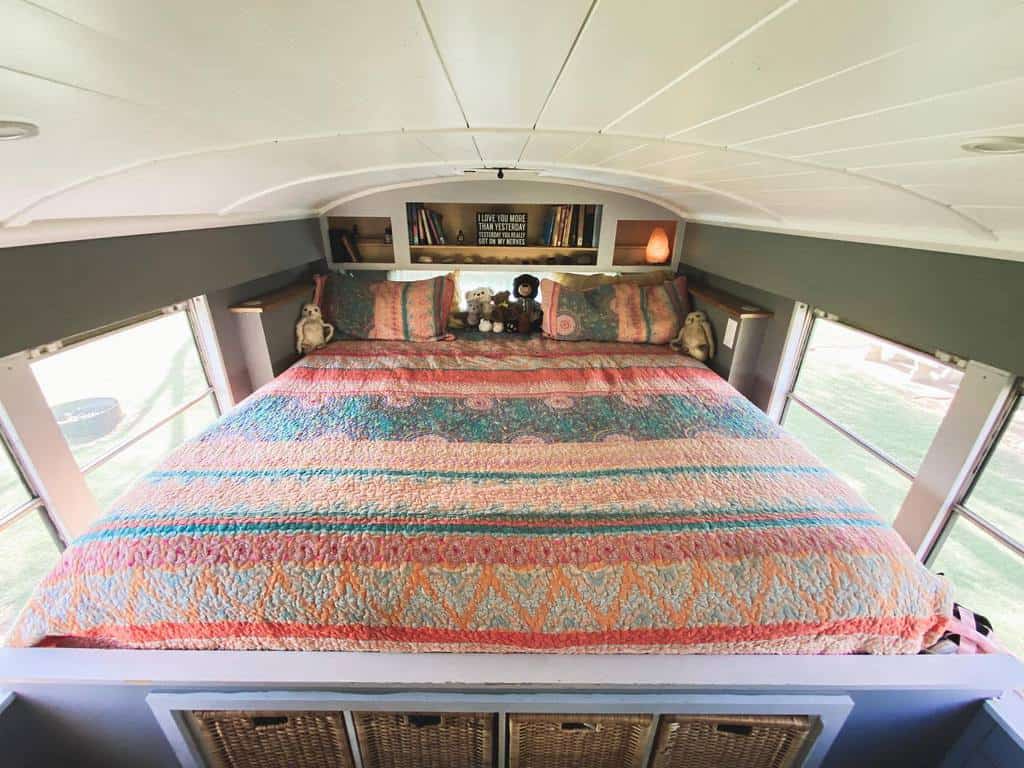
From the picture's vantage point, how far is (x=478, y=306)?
2.92m

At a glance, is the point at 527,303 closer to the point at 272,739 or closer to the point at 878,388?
the point at 878,388

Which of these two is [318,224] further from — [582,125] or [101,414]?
[582,125]

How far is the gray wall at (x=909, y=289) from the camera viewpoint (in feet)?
3.66

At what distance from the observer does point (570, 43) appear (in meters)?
0.54

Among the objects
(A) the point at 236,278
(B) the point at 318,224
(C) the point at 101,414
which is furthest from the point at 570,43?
(C) the point at 101,414

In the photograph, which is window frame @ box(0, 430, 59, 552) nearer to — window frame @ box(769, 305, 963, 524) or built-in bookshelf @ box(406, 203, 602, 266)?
built-in bookshelf @ box(406, 203, 602, 266)

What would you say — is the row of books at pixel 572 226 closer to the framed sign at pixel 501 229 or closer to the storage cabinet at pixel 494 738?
the framed sign at pixel 501 229

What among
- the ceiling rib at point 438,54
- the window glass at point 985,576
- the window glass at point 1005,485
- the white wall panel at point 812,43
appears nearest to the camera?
the white wall panel at point 812,43

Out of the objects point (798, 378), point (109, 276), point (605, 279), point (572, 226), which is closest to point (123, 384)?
point (109, 276)

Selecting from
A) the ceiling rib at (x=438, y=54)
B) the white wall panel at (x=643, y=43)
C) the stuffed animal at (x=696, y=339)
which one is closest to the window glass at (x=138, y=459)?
the ceiling rib at (x=438, y=54)

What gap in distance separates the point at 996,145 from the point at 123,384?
14.3 feet

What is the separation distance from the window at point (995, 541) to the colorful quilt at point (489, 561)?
0.39 meters

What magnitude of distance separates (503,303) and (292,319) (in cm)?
139

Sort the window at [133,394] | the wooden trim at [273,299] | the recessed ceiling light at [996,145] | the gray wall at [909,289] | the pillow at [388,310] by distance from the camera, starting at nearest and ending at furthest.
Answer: the recessed ceiling light at [996,145] → the gray wall at [909,289] → the window at [133,394] → the wooden trim at [273,299] → the pillow at [388,310]
